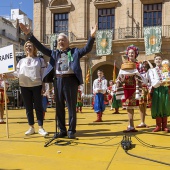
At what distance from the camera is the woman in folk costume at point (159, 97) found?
201 inches

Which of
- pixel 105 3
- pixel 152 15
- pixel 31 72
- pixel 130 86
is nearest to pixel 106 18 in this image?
pixel 105 3

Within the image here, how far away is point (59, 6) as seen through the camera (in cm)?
2353

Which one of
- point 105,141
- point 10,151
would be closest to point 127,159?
point 105,141

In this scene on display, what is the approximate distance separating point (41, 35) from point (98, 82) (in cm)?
1691

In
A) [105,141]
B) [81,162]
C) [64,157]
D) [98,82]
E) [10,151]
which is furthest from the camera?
[98,82]

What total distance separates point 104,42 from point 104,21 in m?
2.48

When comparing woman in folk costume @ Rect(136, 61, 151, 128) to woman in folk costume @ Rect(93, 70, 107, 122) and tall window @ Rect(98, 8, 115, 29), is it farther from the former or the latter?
tall window @ Rect(98, 8, 115, 29)

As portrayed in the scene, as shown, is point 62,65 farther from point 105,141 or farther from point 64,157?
point 64,157

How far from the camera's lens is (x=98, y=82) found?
8.09 meters

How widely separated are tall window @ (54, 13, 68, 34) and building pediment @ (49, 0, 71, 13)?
16.5 inches

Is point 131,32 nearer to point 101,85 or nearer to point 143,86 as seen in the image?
point 101,85

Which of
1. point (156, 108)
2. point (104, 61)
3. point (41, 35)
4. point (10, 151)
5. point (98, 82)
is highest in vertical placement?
point (41, 35)

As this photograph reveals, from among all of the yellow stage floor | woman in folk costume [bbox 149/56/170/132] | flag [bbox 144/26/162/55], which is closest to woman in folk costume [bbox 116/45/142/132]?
woman in folk costume [bbox 149/56/170/132]

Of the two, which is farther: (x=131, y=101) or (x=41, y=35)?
(x=41, y=35)
